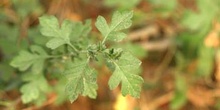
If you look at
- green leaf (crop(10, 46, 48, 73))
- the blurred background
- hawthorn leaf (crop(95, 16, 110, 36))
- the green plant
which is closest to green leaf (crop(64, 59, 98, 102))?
the green plant

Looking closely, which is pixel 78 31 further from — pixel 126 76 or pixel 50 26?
pixel 126 76

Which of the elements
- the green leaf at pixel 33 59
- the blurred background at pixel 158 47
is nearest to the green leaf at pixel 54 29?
the green leaf at pixel 33 59

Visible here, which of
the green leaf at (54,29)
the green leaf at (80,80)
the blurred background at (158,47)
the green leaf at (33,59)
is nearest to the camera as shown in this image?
the green leaf at (80,80)

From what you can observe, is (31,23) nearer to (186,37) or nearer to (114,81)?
(186,37)

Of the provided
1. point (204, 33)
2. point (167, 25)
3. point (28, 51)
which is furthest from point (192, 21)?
point (28, 51)

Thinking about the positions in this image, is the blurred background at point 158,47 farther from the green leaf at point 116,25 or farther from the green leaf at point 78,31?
the green leaf at point 116,25

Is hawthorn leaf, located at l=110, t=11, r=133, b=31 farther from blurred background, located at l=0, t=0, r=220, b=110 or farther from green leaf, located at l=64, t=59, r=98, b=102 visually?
blurred background, located at l=0, t=0, r=220, b=110

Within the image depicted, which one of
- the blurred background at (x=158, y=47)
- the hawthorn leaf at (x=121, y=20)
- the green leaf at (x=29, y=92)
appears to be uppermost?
the blurred background at (x=158, y=47)

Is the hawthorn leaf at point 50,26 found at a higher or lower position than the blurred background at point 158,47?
lower
